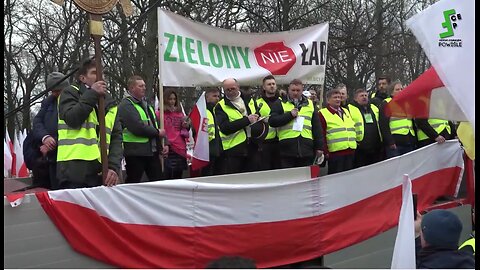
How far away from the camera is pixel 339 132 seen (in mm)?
6973

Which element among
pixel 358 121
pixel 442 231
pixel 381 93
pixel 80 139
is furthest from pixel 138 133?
pixel 381 93

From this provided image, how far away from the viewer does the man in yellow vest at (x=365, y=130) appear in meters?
7.38

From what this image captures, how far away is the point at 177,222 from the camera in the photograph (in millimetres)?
4672

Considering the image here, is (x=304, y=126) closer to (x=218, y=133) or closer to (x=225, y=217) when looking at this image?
(x=218, y=133)

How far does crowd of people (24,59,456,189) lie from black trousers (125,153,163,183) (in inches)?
0.4

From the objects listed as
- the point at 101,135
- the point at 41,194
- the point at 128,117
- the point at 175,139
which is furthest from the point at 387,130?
the point at 41,194

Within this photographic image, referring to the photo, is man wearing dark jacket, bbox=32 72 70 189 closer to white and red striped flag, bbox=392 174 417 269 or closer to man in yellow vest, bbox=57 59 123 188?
man in yellow vest, bbox=57 59 123 188

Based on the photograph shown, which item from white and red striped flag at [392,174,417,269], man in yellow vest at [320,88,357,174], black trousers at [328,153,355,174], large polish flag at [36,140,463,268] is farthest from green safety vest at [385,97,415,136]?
white and red striped flag at [392,174,417,269]

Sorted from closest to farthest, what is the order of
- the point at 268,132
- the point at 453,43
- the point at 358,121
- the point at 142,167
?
the point at 453,43, the point at 142,167, the point at 268,132, the point at 358,121

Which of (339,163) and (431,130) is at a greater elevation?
(431,130)

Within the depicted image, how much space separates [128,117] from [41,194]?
193 cm

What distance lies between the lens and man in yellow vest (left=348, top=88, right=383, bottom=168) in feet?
24.2

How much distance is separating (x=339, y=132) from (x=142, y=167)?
7.89 ft

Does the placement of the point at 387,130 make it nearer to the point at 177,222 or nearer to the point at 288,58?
the point at 288,58
